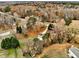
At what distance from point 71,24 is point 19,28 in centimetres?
37

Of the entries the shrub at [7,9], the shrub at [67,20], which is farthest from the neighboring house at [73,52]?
the shrub at [7,9]

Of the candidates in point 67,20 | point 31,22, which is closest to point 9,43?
point 31,22

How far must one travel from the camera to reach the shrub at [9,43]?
164 centimetres

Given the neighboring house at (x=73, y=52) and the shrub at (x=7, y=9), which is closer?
the neighboring house at (x=73, y=52)

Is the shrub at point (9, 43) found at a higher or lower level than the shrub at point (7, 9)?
lower

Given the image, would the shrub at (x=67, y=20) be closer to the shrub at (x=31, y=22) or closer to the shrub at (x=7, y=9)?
the shrub at (x=31, y=22)

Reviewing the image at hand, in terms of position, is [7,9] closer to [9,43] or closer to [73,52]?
[9,43]

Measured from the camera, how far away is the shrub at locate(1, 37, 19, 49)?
5.39ft

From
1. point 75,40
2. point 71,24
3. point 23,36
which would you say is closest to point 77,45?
point 75,40

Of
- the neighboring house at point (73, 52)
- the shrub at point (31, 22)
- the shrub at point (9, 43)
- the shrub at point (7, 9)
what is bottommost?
the neighboring house at point (73, 52)

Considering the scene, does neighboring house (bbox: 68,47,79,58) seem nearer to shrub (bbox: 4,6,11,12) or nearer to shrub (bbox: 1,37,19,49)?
shrub (bbox: 1,37,19,49)

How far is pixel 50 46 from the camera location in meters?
1.64

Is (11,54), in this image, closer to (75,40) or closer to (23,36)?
(23,36)

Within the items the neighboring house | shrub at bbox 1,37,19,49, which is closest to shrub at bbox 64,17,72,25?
the neighboring house
